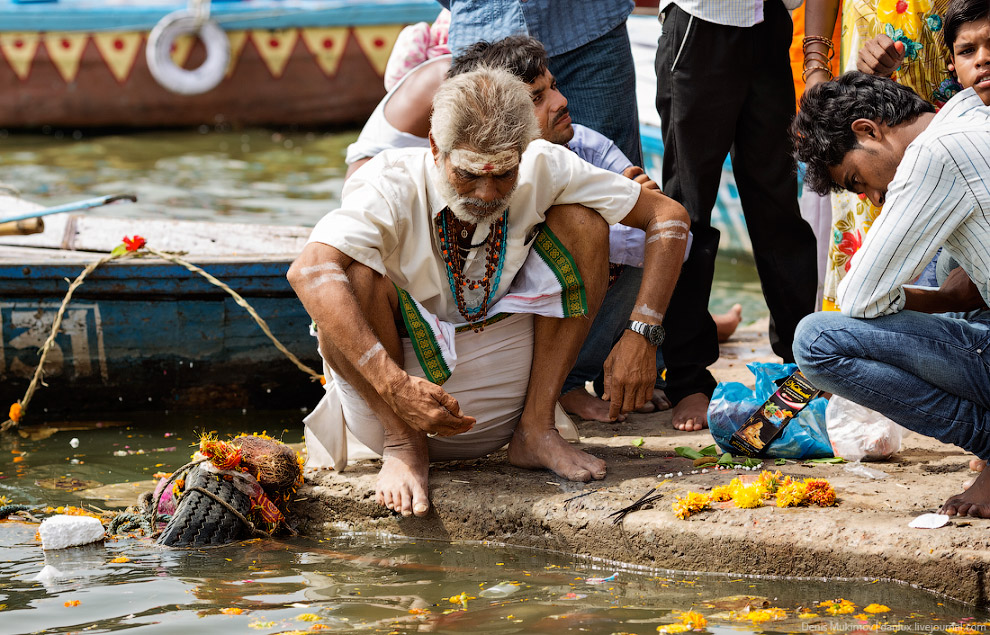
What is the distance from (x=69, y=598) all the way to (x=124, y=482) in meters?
1.28

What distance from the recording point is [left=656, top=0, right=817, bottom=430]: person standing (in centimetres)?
391

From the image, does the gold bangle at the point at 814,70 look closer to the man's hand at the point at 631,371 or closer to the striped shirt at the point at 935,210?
the striped shirt at the point at 935,210

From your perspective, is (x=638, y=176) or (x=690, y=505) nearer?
(x=690, y=505)

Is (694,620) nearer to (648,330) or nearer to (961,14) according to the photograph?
(648,330)

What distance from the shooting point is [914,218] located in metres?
Result: 2.77

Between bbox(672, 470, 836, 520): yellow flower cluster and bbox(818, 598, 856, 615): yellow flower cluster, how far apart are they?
0.38 meters

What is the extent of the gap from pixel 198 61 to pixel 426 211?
12.3m

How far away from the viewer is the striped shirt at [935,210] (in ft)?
8.96

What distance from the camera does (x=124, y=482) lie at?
4.09m

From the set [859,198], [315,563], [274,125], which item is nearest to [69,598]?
[315,563]

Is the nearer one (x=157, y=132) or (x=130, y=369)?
(x=130, y=369)

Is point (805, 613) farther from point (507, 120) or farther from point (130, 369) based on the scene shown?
point (130, 369)

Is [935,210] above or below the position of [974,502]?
above

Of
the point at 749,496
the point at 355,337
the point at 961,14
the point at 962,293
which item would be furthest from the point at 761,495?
the point at 961,14
